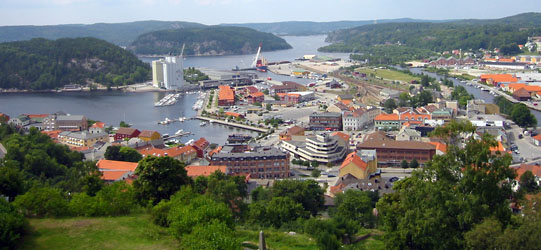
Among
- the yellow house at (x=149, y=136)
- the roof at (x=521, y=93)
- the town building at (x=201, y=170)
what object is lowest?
the town building at (x=201, y=170)

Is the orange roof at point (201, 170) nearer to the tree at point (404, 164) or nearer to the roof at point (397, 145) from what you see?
the roof at point (397, 145)

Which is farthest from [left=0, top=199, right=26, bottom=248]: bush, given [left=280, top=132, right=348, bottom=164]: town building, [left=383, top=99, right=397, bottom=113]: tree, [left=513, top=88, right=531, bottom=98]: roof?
[left=513, top=88, right=531, bottom=98]: roof

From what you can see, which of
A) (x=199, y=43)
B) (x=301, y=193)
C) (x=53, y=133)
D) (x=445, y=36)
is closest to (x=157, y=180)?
(x=301, y=193)

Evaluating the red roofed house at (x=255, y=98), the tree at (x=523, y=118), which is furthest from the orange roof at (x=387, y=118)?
the red roofed house at (x=255, y=98)

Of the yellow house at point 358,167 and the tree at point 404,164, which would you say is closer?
the yellow house at point 358,167

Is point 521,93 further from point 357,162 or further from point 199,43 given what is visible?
point 199,43

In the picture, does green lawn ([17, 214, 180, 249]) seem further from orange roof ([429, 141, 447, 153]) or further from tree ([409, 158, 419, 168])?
orange roof ([429, 141, 447, 153])
